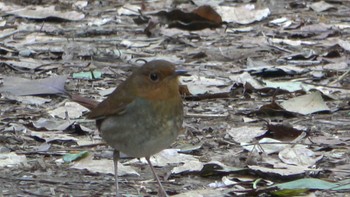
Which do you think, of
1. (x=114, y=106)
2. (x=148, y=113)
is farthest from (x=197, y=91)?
(x=148, y=113)

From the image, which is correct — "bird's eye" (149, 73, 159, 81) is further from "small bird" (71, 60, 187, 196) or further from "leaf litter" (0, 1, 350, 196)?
"leaf litter" (0, 1, 350, 196)

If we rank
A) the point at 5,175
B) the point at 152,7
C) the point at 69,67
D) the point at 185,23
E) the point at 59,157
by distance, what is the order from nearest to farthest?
the point at 5,175 < the point at 59,157 < the point at 69,67 < the point at 185,23 < the point at 152,7

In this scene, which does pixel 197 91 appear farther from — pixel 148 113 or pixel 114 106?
pixel 148 113

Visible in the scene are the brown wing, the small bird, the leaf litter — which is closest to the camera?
the small bird

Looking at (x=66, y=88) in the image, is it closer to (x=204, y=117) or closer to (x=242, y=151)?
(x=204, y=117)

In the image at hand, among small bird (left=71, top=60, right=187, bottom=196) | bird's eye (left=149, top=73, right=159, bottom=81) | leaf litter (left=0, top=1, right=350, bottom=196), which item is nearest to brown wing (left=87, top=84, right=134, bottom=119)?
small bird (left=71, top=60, right=187, bottom=196)

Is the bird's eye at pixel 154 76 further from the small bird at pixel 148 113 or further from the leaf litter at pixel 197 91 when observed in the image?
the leaf litter at pixel 197 91

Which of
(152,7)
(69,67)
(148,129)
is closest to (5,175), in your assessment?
(148,129)
